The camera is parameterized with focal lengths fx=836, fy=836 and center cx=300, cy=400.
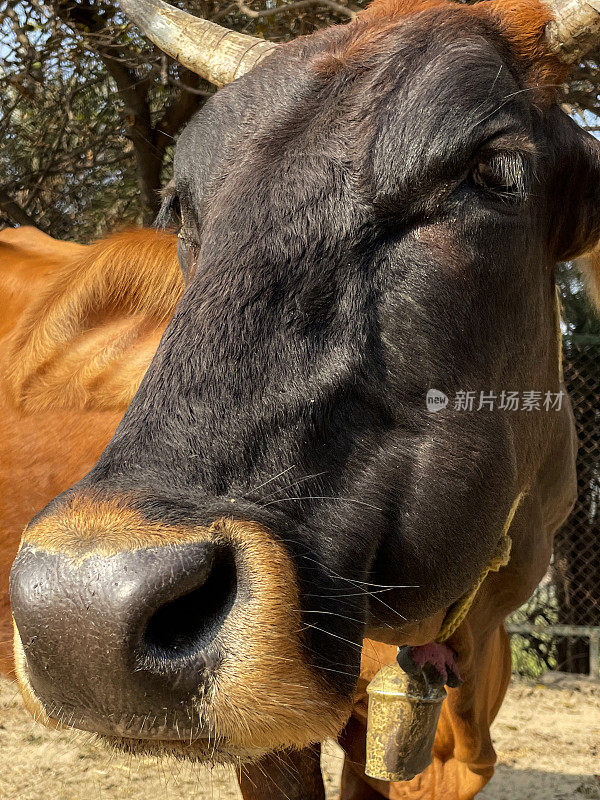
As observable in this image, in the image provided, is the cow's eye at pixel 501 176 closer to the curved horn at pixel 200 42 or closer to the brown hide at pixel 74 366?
the curved horn at pixel 200 42

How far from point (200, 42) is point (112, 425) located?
57.4 inches

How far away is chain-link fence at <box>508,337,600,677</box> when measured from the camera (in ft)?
25.0

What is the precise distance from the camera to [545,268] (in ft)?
6.93

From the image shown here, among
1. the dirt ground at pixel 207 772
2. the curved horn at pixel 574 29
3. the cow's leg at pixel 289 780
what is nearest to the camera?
the curved horn at pixel 574 29

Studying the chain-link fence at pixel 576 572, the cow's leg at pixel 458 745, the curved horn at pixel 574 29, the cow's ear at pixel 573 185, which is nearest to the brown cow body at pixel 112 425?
the cow's leg at pixel 458 745

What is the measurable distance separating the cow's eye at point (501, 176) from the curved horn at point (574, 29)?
0.45 metres

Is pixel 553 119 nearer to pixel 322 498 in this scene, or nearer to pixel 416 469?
pixel 416 469

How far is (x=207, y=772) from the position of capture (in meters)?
4.35

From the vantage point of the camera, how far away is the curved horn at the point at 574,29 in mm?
2072

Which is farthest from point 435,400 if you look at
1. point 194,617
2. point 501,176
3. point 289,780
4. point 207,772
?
point 207,772

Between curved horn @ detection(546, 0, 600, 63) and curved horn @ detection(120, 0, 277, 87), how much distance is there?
837 mm

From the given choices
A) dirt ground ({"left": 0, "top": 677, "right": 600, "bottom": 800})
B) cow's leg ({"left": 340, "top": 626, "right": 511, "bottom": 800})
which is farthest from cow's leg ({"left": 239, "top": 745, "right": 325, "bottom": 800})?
dirt ground ({"left": 0, "top": 677, "right": 600, "bottom": 800})

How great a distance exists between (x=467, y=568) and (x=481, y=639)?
0.96 meters

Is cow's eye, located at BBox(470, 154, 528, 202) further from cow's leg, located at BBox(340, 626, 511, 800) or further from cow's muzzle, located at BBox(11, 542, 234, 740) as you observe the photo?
cow's leg, located at BBox(340, 626, 511, 800)
